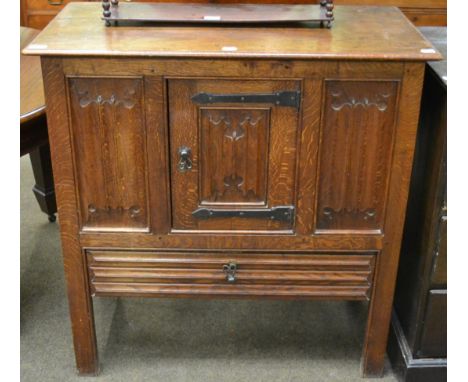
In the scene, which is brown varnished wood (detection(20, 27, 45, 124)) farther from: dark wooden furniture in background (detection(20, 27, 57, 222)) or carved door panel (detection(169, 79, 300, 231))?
carved door panel (detection(169, 79, 300, 231))

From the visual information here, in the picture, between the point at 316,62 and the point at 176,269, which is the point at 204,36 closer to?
the point at 316,62

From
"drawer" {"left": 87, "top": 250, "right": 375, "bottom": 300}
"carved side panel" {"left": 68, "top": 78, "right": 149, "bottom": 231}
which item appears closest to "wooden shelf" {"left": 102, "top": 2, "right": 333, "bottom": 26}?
"carved side panel" {"left": 68, "top": 78, "right": 149, "bottom": 231}

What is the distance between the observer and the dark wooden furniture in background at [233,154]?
158cm

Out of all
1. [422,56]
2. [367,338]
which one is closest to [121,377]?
[367,338]

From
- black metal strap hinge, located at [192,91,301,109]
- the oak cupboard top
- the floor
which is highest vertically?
the oak cupboard top

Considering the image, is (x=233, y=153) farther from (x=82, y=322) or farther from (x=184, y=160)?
(x=82, y=322)

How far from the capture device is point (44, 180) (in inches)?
107

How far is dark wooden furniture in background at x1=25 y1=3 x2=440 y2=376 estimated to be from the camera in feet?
5.19

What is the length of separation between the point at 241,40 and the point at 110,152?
1.34ft

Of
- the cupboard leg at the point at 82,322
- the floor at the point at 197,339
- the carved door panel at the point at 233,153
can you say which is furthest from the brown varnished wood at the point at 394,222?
the cupboard leg at the point at 82,322

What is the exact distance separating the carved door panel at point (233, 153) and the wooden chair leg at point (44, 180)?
3.37 ft

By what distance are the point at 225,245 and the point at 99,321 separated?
0.67m

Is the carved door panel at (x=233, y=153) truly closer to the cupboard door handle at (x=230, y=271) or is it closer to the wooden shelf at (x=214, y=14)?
the cupboard door handle at (x=230, y=271)

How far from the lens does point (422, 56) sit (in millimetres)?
1553
